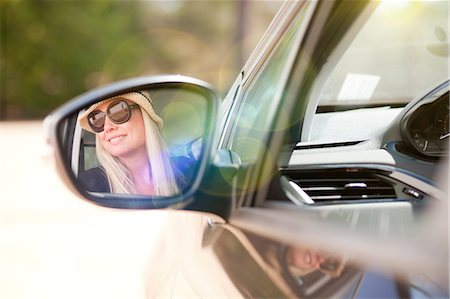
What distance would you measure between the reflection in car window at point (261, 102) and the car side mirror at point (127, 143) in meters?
0.12

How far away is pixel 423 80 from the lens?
245cm

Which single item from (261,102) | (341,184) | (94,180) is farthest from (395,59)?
(94,180)

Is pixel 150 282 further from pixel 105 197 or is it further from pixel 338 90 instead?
pixel 338 90

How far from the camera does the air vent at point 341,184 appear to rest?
1852mm

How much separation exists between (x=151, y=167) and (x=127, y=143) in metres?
0.09

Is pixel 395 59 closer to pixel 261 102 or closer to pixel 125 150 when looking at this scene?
pixel 261 102

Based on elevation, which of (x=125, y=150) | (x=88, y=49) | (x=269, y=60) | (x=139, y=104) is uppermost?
(x=88, y=49)

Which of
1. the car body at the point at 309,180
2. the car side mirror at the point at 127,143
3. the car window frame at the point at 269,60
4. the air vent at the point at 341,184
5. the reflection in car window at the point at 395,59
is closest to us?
the car body at the point at 309,180

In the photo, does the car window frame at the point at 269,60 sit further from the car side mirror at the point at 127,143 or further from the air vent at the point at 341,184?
the air vent at the point at 341,184

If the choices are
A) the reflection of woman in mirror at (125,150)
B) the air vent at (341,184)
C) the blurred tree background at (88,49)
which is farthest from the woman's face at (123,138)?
the blurred tree background at (88,49)

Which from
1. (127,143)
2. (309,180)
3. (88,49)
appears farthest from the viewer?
(88,49)

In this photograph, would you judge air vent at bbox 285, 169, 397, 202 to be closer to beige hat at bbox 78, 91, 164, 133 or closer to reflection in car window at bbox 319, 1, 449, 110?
reflection in car window at bbox 319, 1, 449, 110

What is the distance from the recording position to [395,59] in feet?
8.93

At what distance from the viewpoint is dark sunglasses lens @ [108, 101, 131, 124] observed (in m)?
1.68
